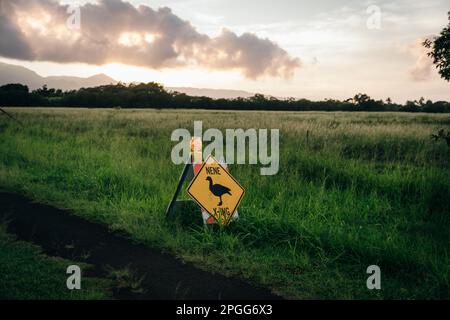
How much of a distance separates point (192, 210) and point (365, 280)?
2.93 meters

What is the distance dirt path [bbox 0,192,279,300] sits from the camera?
3945mm

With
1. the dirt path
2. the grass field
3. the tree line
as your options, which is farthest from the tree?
the tree line

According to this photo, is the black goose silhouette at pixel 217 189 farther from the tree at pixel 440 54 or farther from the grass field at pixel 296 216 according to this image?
the tree at pixel 440 54

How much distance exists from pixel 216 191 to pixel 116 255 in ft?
5.76

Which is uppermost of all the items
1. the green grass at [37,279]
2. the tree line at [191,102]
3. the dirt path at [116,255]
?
the tree line at [191,102]

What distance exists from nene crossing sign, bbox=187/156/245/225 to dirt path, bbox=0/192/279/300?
1130mm

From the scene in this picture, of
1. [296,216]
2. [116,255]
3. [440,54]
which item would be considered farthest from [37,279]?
[440,54]

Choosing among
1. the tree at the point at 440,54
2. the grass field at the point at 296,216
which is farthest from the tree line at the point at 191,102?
the grass field at the point at 296,216

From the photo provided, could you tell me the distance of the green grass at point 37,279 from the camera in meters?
3.74

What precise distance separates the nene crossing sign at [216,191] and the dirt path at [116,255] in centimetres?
113

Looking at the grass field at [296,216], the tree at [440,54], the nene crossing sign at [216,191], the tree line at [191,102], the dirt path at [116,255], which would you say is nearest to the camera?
the dirt path at [116,255]

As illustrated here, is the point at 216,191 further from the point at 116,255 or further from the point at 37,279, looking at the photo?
the point at 37,279

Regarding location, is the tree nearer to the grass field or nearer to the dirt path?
the grass field

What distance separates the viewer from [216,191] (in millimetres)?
5961
